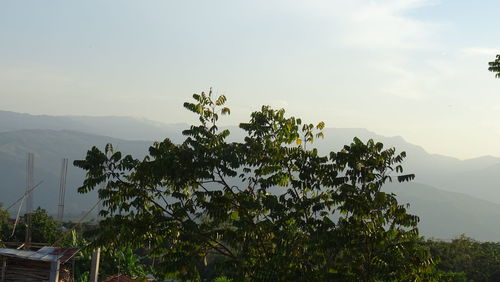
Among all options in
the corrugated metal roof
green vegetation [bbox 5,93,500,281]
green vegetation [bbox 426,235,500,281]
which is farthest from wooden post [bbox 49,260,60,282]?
green vegetation [bbox 426,235,500,281]

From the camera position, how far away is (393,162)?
8.84m

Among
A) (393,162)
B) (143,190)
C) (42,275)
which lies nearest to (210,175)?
(143,190)

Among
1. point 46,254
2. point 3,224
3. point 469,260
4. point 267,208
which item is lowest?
point 3,224

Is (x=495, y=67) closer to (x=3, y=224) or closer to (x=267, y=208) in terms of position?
(x=267, y=208)

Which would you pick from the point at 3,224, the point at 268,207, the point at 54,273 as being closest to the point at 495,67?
the point at 268,207

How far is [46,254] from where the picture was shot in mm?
17359

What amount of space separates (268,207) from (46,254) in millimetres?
10931

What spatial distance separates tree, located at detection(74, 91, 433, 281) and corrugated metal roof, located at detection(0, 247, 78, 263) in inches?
293

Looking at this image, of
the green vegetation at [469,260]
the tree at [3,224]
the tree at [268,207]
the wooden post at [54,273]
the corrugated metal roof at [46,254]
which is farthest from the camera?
the tree at [3,224]

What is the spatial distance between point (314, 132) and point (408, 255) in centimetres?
265

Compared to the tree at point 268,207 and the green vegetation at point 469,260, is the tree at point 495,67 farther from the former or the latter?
the green vegetation at point 469,260

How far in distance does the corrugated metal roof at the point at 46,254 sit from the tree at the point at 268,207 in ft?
24.4

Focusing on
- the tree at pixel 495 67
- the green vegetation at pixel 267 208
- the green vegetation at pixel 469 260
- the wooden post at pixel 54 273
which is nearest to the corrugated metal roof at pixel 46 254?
the wooden post at pixel 54 273

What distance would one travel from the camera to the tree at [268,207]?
8523 mm
